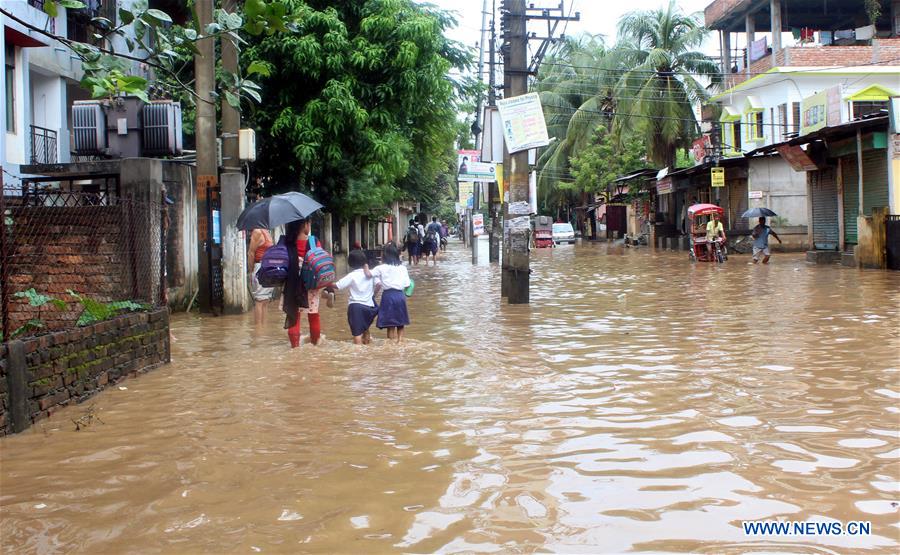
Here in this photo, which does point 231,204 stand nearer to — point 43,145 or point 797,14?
point 43,145

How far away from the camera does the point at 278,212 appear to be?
10.0 meters

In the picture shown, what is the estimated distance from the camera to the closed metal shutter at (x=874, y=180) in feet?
75.8

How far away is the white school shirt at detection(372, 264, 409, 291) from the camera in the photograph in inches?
402

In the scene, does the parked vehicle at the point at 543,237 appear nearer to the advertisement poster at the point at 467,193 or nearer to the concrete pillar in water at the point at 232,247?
the advertisement poster at the point at 467,193

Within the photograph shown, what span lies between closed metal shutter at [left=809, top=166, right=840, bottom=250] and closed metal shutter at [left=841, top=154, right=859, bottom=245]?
777 millimetres

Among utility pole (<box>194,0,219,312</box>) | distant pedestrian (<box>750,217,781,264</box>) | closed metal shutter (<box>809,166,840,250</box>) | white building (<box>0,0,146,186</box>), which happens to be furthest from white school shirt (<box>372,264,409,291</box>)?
closed metal shutter (<box>809,166,840,250</box>)

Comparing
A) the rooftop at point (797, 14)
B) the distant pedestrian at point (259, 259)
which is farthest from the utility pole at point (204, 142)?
the rooftop at point (797, 14)

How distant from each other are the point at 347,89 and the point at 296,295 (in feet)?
27.8

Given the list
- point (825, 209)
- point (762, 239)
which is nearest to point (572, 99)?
point (825, 209)

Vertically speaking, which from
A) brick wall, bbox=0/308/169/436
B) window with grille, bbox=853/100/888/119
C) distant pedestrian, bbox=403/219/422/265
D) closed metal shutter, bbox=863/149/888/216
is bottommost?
brick wall, bbox=0/308/169/436

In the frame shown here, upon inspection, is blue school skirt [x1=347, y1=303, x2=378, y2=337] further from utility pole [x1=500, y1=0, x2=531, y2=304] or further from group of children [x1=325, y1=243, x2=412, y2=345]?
utility pole [x1=500, y1=0, x2=531, y2=304]

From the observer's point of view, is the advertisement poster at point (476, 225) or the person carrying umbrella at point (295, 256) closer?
the person carrying umbrella at point (295, 256)

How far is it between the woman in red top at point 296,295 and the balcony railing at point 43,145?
10.7m

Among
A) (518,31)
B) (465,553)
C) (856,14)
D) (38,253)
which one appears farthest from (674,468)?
(856,14)
